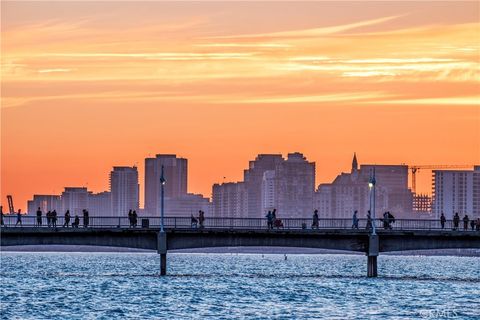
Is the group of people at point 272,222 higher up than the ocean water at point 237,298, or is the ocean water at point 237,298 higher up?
the group of people at point 272,222

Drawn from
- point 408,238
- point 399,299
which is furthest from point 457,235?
point 399,299

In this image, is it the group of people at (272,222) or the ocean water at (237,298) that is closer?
the ocean water at (237,298)

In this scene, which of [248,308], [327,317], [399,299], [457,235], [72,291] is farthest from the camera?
[457,235]

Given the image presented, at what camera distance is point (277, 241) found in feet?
422

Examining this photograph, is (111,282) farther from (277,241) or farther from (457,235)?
(457,235)

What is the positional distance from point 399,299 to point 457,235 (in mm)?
23521

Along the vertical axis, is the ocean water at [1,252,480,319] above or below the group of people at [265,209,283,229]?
below

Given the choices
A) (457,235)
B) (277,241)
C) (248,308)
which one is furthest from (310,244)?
(248,308)

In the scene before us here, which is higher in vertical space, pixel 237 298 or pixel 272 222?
pixel 272 222

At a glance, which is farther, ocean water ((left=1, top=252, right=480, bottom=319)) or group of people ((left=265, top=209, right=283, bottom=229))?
group of people ((left=265, top=209, right=283, bottom=229))

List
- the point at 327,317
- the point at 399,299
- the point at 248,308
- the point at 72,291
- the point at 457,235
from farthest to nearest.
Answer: the point at 457,235
the point at 72,291
the point at 399,299
the point at 248,308
the point at 327,317

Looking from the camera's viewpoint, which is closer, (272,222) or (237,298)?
(237,298)

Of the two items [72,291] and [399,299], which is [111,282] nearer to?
[72,291]

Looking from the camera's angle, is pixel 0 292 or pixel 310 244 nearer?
pixel 0 292
